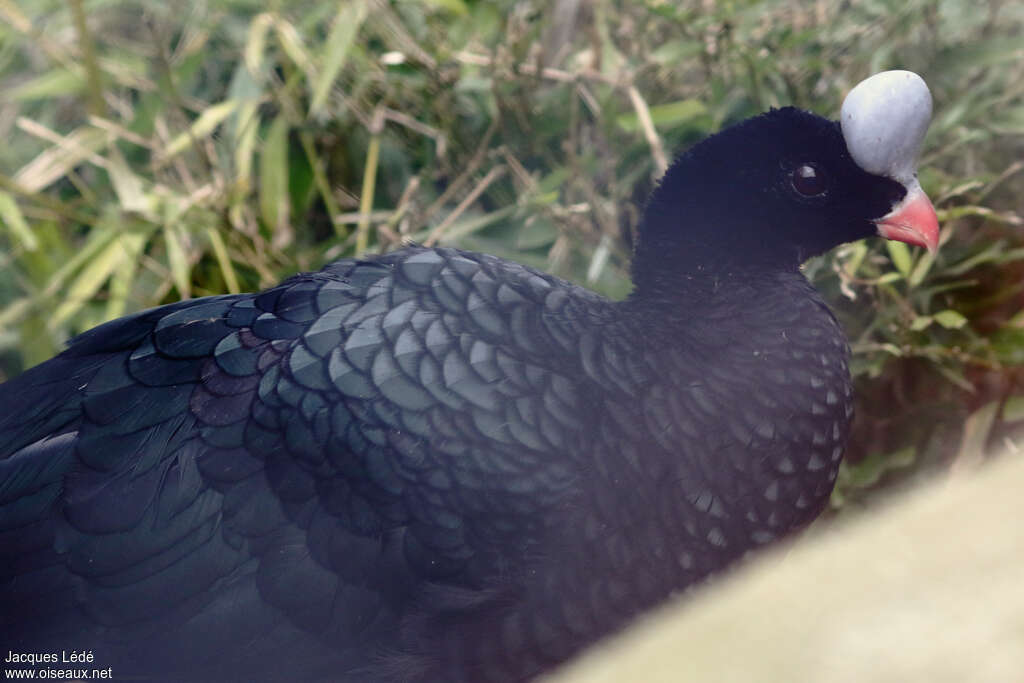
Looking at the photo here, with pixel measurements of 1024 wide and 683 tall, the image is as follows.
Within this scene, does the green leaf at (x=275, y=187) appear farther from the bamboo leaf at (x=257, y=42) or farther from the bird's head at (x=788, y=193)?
the bird's head at (x=788, y=193)

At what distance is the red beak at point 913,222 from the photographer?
4.70ft

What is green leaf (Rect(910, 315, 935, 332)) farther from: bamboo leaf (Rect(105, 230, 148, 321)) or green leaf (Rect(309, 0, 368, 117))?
bamboo leaf (Rect(105, 230, 148, 321))

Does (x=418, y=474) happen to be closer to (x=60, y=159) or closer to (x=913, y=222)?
(x=913, y=222)

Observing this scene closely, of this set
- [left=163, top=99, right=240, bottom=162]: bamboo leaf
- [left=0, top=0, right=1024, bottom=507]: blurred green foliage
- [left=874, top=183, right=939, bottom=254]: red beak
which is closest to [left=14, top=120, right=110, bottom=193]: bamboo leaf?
[left=0, top=0, right=1024, bottom=507]: blurred green foliage

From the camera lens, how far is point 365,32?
2344mm

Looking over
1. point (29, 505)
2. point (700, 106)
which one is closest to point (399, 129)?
point (700, 106)

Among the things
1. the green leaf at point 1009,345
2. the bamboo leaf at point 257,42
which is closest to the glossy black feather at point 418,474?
the green leaf at point 1009,345

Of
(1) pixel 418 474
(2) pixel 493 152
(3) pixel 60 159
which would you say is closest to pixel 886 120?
(1) pixel 418 474

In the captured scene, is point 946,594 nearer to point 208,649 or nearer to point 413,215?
point 208,649

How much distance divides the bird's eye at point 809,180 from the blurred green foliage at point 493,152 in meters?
0.47

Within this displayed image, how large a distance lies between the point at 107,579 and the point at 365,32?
1368mm

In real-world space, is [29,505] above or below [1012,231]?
below

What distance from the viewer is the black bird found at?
4.36ft

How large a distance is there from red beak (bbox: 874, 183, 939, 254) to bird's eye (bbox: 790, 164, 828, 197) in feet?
0.29
